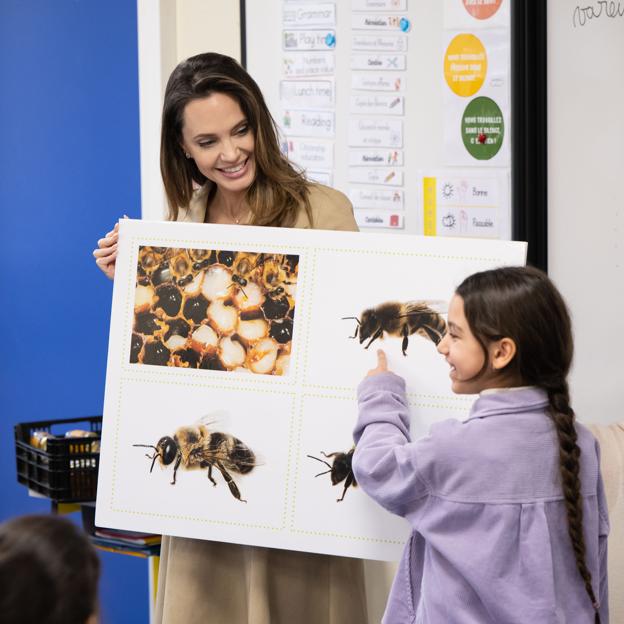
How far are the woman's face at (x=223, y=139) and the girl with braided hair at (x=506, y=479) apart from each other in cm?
58

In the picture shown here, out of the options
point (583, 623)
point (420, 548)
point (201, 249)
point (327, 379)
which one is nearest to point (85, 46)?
point (201, 249)

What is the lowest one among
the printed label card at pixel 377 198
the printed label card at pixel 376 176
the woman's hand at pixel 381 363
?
the woman's hand at pixel 381 363

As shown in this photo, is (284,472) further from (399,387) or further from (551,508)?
(551,508)

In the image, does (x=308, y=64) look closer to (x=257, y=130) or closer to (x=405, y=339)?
(x=257, y=130)

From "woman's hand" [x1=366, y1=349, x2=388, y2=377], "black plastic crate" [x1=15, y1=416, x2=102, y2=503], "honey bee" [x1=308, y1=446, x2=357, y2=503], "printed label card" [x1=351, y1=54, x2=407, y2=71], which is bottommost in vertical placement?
"black plastic crate" [x1=15, y1=416, x2=102, y2=503]

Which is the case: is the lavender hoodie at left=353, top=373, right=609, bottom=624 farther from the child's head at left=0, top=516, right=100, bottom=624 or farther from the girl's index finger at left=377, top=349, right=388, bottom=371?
the child's head at left=0, top=516, right=100, bottom=624

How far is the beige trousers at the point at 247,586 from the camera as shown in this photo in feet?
6.15

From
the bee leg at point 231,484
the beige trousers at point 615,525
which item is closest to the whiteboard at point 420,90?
the beige trousers at point 615,525

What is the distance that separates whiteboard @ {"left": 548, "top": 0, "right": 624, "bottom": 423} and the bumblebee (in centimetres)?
102

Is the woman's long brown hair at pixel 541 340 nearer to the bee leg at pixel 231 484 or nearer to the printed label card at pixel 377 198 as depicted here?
the bee leg at pixel 231 484

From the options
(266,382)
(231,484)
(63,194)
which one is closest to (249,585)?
(231,484)

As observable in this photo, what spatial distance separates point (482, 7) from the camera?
2.55 meters

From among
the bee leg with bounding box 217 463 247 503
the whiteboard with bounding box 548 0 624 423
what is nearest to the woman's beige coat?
the bee leg with bounding box 217 463 247 503

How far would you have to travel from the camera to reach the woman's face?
193 cm
